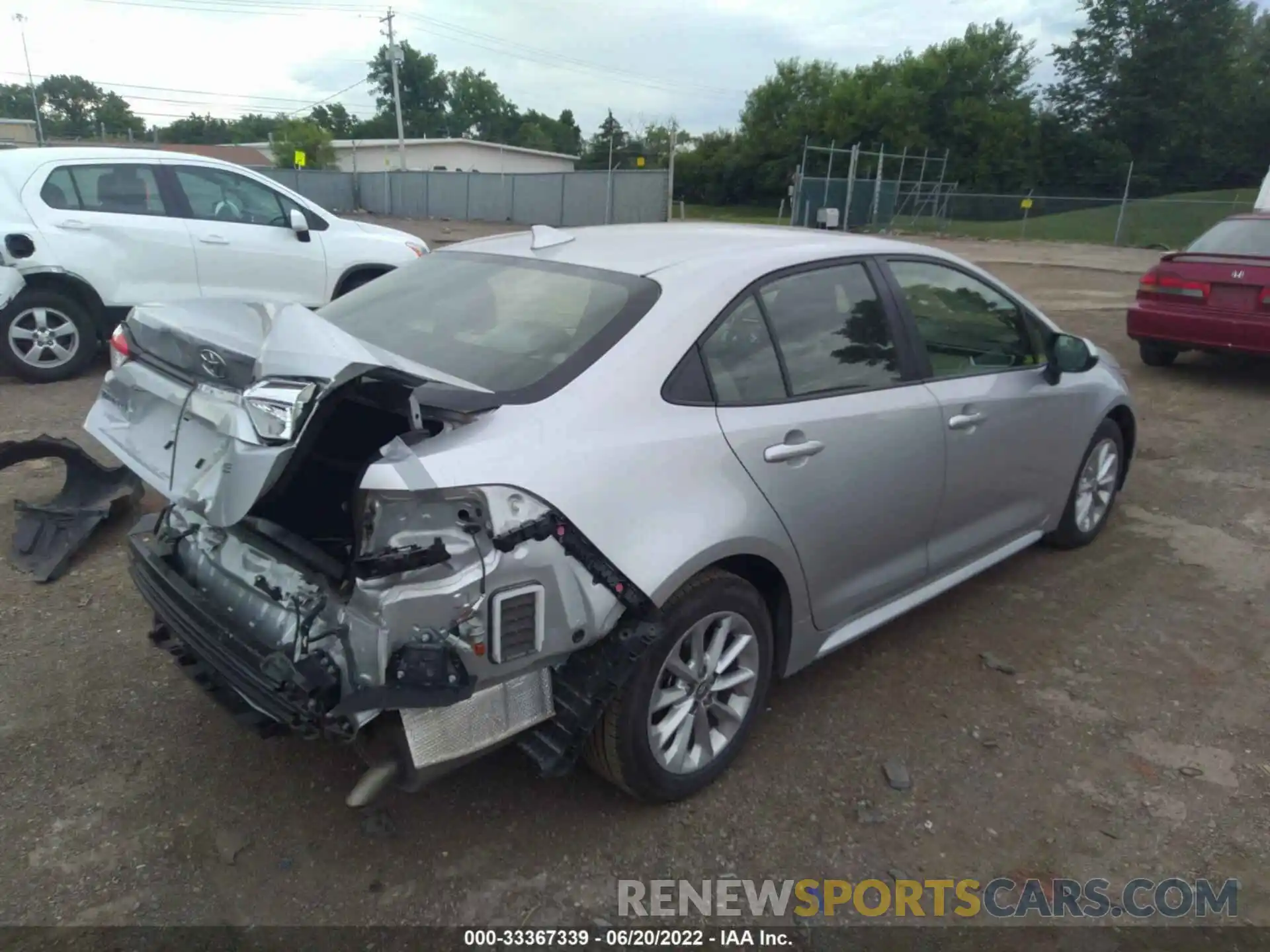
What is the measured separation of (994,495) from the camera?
12.2 feet

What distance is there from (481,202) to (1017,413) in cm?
3257

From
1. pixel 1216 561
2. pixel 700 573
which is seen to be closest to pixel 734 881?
pixel 700 573

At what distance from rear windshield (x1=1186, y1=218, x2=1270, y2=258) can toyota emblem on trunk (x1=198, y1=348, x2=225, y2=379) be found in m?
8.23

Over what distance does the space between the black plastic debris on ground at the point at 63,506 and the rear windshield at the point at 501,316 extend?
1.72 metres

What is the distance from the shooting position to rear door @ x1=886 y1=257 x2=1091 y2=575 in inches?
135

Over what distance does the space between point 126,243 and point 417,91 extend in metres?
92.4

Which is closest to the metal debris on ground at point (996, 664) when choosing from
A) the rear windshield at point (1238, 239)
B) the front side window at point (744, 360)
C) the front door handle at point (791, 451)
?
the front door handle at point (791, 451)

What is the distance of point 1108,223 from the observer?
27.6m

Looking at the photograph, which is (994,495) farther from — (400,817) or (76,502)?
(76,502)

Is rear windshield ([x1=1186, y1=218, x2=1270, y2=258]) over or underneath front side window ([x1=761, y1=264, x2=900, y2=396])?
over

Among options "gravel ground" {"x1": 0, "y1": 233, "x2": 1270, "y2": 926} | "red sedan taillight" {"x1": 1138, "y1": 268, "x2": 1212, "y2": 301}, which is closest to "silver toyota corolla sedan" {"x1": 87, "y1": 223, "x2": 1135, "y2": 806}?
"gravel ground" {"x1": 0, "y1": 233, "x2": 1270, "y2": 926}

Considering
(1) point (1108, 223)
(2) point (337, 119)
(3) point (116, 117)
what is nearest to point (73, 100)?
(3) point (116, 117)

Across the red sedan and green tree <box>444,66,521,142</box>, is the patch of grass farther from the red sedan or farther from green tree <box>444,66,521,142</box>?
green tree <box>444,66,521,142</box>

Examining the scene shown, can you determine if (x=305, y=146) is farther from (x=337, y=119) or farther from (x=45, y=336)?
(x=45, y=336)
